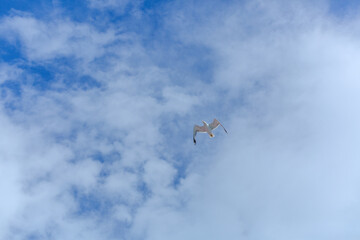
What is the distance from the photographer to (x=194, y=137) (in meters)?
58.4

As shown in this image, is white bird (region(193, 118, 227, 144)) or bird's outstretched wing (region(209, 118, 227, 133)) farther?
white bird (region(193, 118, 227, 144))

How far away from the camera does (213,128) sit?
2346 inches

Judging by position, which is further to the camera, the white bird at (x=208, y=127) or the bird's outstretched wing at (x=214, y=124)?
the white bird at (x=208, y=127)

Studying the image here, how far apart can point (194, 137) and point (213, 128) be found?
501cm

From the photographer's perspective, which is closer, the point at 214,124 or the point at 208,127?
the point at 208,127

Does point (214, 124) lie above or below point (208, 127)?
above
